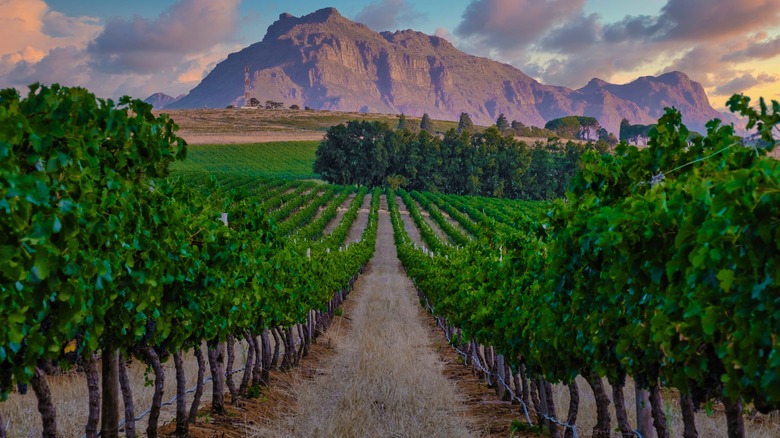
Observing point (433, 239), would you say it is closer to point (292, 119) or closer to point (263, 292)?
point (263, 292)

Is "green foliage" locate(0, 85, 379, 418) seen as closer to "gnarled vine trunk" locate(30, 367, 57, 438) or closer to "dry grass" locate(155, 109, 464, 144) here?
"gnarled vine trunk" locate(30, 367, 57, 438)

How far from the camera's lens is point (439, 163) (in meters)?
93.0

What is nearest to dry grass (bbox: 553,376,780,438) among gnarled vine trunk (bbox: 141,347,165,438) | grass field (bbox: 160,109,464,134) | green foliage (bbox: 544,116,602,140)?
gnarled vine trunk (bbox: 141,347,165,438)

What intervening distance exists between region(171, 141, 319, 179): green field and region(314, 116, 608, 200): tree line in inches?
277

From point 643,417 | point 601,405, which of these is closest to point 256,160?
point 601,405

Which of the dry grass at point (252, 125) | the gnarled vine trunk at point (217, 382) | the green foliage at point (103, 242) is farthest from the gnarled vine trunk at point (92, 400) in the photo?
the dry grass at point (252, 125)

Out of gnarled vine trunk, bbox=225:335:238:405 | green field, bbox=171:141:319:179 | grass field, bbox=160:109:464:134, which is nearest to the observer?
gnarled vine trunk, bbox=225:335:238:405

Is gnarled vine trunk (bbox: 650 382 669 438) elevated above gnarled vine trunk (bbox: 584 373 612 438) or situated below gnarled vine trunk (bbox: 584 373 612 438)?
above

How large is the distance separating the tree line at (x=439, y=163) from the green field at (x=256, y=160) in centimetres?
702

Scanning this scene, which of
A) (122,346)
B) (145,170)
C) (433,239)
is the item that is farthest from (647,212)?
(433,239)

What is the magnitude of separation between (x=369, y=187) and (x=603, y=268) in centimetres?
8866

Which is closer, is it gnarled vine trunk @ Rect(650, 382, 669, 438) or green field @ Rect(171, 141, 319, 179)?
gnarled vine trunk @ Rect(650, 382, 669, 438)

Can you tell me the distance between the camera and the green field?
3639 inches

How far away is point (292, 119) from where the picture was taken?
16088cm
